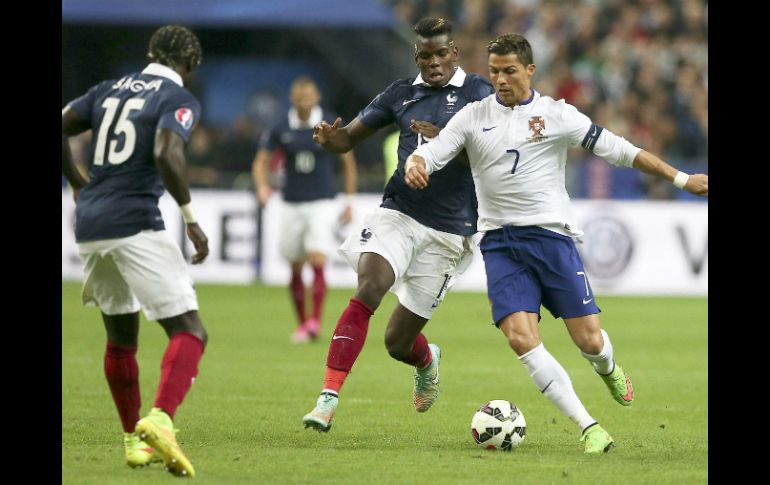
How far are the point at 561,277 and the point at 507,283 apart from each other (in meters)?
0.31

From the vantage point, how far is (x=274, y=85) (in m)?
26.4

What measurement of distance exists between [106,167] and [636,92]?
674 inches

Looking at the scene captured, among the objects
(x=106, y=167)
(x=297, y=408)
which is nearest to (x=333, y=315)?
(x=297, y=408)

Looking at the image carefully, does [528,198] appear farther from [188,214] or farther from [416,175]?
[188,214]

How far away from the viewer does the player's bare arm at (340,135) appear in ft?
27.8

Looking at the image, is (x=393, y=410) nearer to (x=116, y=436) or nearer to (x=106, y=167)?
(x=116, y=436)

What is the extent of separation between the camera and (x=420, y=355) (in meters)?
8.90

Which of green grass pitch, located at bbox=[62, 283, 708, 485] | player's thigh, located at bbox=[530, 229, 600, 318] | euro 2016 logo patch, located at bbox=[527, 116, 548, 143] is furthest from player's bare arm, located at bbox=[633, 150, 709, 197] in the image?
green grass pitch, located at bbox=[62, 283, 708, 485]

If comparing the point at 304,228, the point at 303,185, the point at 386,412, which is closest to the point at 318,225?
the point at 304,228

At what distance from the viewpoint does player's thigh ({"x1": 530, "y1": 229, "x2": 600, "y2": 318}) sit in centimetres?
765

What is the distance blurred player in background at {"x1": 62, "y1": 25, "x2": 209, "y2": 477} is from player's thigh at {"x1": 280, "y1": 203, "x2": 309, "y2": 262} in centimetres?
712

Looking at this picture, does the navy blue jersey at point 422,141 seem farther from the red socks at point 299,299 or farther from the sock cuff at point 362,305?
the red socks at point 299,299

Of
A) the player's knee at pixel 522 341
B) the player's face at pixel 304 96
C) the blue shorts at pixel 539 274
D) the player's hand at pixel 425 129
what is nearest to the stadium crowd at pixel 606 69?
the player's face at pixel 304 96

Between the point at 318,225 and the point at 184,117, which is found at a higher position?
the point at 184,117
